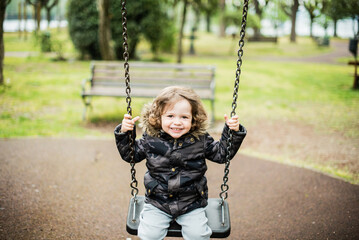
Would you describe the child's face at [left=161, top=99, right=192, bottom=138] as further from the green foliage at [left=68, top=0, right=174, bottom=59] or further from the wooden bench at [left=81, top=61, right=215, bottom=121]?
the green foliage at [left=68, top=0, right=174, bottom=59]

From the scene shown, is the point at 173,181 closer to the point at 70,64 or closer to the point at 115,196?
the point at 115,196

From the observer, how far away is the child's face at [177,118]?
93.8 inches

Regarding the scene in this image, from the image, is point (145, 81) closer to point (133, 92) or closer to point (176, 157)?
point (133, 92)

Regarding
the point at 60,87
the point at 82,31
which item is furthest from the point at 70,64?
the point at 60,87

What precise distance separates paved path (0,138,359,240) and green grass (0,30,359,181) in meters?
0.73

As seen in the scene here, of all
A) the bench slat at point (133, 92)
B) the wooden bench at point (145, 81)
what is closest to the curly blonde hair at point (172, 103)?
the bench slat at point (133, 92)

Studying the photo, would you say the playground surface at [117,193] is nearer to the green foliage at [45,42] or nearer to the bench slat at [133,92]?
the bench slat at [133,92]

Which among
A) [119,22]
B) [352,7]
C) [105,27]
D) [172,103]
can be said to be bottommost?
[172,103]

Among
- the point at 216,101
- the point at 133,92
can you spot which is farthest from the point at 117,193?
the point at 216,101

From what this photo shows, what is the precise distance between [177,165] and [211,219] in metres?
0.47

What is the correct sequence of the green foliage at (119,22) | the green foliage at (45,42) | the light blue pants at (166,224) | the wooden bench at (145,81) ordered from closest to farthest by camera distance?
the light blue pants at (166,224), the wooden bench at (145,81), the green foliage at (119,22), the green foliage at (45,42)

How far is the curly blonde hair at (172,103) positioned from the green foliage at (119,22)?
12.6 m

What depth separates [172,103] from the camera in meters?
2.40

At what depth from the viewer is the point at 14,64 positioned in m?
13.5
